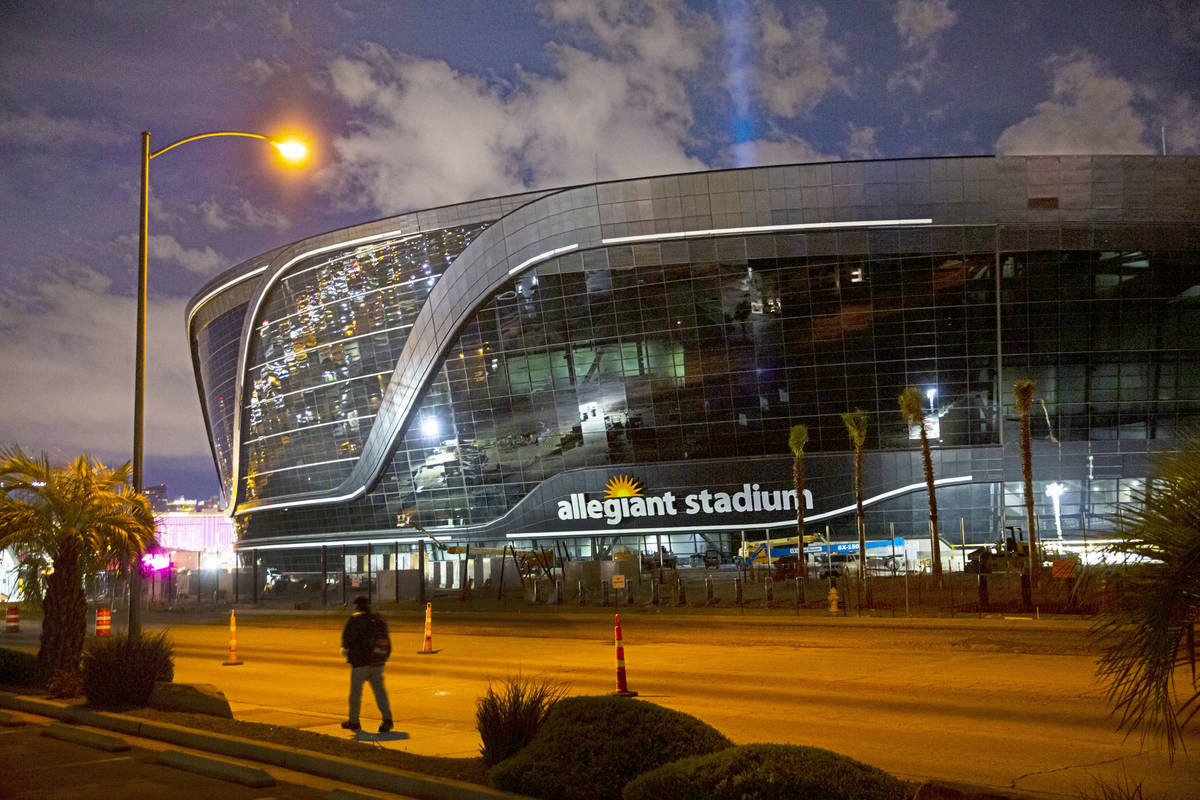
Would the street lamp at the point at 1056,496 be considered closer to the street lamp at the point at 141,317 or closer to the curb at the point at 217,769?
the street lamp at the point at 141,317

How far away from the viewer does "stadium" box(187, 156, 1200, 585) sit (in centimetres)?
5528

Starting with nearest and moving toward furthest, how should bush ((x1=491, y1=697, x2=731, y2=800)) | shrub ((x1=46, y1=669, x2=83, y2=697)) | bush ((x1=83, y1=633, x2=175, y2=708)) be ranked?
bush ((x1=491, y1=697, x2=731, y2=800)), bush ((x1=83, y1=633, x2=175, y2=708)), shrub ((x1=46, y1=669, x2=83, y2=697))

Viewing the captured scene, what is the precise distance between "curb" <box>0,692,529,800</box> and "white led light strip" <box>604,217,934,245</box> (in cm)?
4769

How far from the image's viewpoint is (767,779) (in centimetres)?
594

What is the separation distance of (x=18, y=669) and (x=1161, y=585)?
16666 mm

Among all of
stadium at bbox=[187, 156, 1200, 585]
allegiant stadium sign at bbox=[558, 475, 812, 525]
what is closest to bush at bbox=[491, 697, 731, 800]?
stadium at bbox=[187, 156, 1200, 585]

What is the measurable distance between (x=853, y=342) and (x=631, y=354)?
13329 mm

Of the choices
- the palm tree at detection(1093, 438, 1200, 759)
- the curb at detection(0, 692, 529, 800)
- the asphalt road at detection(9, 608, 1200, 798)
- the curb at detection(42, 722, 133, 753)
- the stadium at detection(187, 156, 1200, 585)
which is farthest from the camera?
the stadium at detection(187, 156, 1200, 585)

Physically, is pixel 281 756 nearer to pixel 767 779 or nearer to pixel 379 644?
pixel 379 644

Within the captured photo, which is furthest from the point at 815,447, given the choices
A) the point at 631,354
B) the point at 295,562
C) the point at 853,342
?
the point at 295,562

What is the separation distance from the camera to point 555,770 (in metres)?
7.50

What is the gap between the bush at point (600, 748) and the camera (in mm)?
7301

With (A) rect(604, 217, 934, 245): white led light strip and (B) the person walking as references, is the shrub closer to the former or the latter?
(B) the person walking

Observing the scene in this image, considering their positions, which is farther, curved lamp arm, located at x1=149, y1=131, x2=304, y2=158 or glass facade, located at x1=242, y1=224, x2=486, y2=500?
glass facade, located at x1=242, y1=224, x2=486, y2=500
